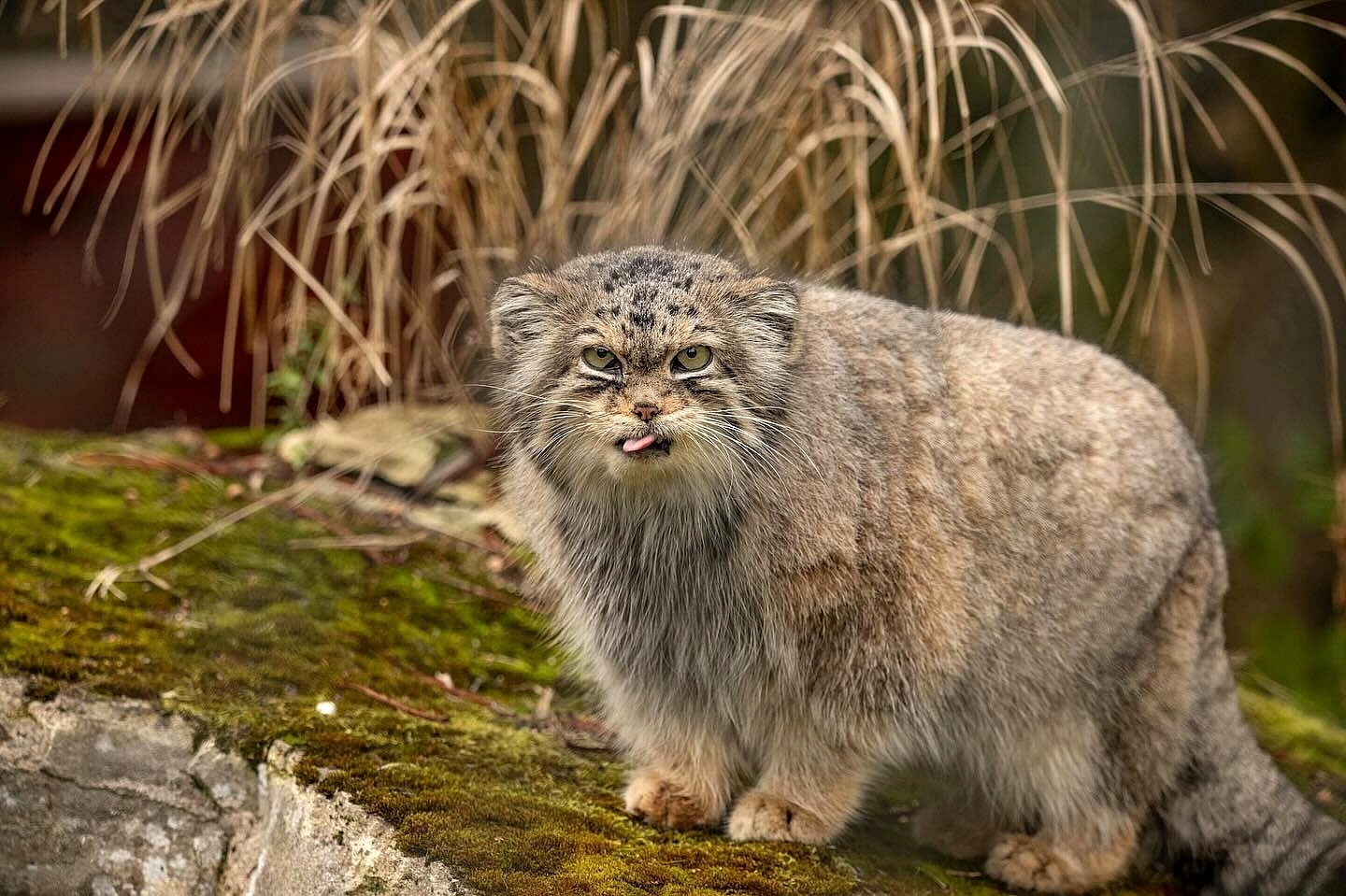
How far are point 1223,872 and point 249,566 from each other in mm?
3238

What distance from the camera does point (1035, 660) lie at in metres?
3.83

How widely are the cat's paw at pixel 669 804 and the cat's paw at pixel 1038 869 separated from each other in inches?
33.6

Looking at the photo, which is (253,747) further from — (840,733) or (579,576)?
(840,733)

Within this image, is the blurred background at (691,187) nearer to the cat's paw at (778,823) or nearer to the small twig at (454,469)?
the small twig at (454,469)

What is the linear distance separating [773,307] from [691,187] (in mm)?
2476

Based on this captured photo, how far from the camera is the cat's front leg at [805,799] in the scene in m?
3.62

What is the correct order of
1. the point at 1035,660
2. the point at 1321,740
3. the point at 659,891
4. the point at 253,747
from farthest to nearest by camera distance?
the point at 1321,740 < the point at 1035,660 < the point at 253,747 < the point at 659,891

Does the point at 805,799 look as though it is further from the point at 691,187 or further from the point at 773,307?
the point at 691,187

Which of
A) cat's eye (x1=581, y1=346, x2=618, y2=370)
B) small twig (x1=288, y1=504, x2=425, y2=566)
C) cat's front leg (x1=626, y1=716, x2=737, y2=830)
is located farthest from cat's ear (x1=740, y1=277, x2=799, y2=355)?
small twig (x1=288, y1=504, x2=425, y2=566)

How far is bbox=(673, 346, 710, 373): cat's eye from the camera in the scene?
3295mm

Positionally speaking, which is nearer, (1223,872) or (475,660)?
(1223,872)

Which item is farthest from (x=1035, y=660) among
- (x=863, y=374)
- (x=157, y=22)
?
(x=157, y=22)

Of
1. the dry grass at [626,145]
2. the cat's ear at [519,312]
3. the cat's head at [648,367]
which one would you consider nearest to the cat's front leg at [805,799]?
the cat's head at [648,367]

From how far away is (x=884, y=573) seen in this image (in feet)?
11.8
